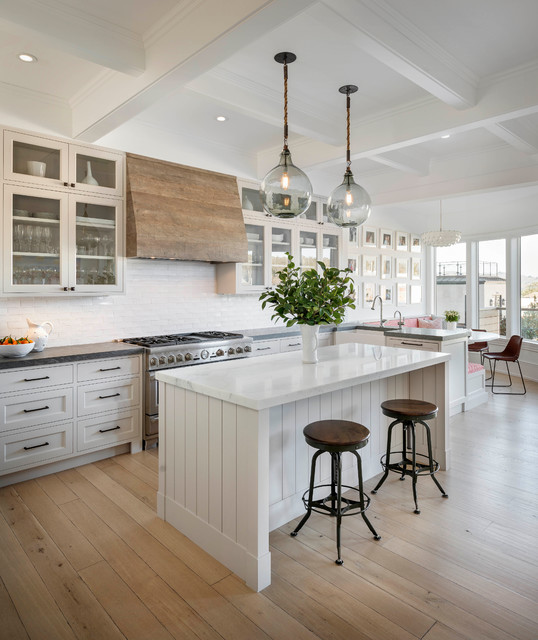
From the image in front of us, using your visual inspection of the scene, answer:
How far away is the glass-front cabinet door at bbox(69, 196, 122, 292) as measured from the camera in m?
3.79

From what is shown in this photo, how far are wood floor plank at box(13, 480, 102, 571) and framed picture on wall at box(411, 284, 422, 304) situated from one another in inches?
275

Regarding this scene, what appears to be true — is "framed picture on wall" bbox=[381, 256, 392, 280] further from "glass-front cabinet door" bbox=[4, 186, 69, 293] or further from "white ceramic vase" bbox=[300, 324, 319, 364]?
"glass-front cabinet door" bbox=[4, 186, 69, 293]

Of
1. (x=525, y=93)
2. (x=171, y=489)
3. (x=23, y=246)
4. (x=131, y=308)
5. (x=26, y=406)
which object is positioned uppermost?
(x=525, y=93)

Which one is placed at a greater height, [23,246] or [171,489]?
[23,246]

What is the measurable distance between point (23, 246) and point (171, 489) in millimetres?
2269

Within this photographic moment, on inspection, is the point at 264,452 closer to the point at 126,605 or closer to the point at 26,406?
the point at 126,605

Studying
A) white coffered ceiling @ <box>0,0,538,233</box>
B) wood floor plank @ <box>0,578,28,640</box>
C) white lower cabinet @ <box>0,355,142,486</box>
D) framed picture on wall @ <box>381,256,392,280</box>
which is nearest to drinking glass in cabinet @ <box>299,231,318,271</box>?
white coffered ceiling @ <box>0,0,538,233</box>

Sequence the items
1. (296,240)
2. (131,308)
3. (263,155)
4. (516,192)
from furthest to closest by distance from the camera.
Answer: (516,192) < (296,240) < (263,155) < (131,308)

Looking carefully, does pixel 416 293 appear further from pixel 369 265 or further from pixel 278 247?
pixel 278 247

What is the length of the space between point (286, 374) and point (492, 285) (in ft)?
21.4

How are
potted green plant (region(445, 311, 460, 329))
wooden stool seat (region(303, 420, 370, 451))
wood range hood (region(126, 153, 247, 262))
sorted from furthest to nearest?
potted green plant (region(445, 311, 460, 329)), wood range hood (region(126, 153, 247, 262)), wooden stool seat (region(303, 420, 370, 451))

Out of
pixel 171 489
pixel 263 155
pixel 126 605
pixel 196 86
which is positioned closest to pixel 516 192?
pixel 263 155

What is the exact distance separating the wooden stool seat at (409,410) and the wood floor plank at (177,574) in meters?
1.47

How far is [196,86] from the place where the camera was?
3.23m
